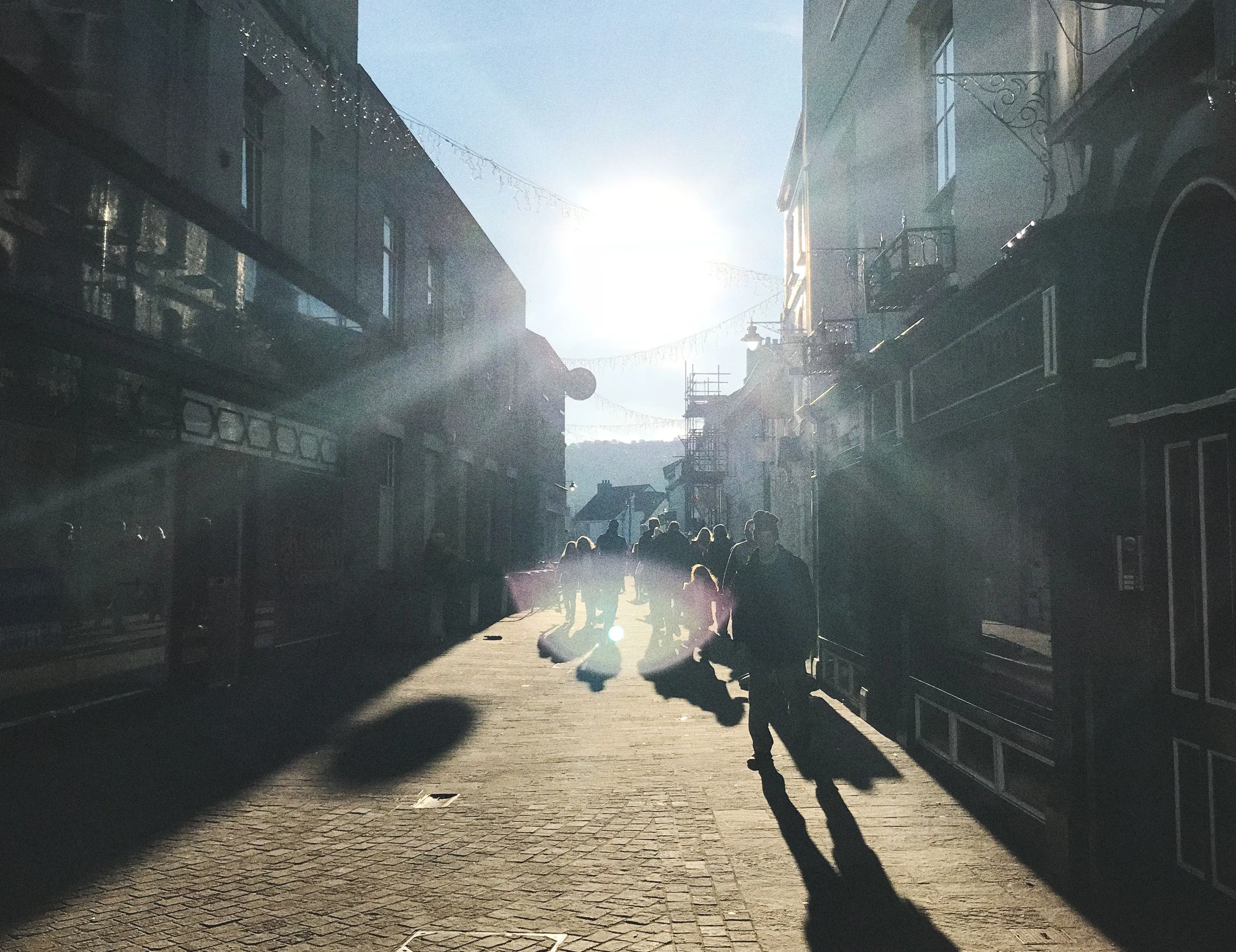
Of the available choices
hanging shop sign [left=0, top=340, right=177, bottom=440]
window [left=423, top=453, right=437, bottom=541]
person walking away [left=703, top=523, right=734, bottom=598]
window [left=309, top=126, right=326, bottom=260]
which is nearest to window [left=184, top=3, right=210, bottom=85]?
window [left=309, top=126, right=326, bottom=260]

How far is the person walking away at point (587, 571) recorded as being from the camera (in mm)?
17719

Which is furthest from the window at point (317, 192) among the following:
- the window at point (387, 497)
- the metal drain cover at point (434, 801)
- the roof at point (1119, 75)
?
the roof at point (1119, 75)

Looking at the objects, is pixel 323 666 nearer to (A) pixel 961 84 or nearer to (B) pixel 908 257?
(B) pixel 908 257

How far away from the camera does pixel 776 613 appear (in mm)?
7582

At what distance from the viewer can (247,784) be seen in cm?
686

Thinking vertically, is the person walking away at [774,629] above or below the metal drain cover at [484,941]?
above

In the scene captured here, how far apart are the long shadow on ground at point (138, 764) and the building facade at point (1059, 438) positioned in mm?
4070

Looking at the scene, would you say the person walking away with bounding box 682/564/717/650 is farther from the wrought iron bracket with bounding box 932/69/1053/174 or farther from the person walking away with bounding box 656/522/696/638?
the wrought iron bracket with bounding box 932/69/1053/174

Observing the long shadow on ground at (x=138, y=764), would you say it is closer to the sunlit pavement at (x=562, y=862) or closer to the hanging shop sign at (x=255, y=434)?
the sunlit pavement at (x=562, y=862)

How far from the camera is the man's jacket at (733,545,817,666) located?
758 centimetres

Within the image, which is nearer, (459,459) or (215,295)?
(215,295)

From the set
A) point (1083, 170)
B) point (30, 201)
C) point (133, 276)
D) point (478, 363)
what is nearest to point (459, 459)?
point (478, 363)

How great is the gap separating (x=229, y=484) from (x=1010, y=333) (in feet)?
30.0

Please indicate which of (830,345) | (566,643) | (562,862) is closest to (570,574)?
(566,643)
